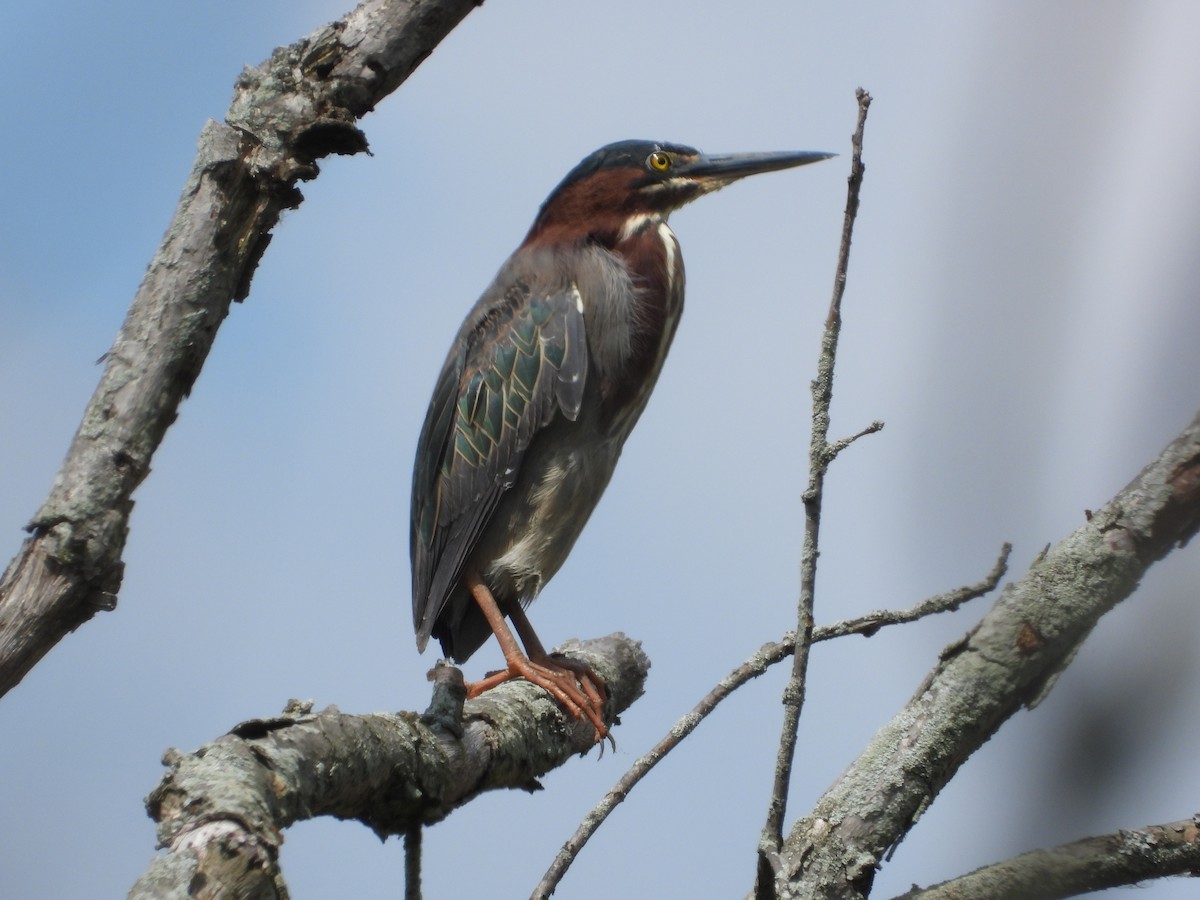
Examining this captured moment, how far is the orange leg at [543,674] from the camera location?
396 centimetres

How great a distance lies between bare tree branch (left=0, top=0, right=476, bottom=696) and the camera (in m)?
1.95

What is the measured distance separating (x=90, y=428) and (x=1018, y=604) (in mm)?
1515

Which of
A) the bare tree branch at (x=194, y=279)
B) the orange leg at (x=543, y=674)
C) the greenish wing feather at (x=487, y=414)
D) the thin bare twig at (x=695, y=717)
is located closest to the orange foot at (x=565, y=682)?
the orange leg at (x=543, y=674)

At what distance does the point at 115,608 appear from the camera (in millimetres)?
2008

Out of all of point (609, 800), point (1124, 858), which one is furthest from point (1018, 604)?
point (609, 800)

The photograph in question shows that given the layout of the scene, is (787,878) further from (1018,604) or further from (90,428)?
(90,428)

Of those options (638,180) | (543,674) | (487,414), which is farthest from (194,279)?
(638,180)

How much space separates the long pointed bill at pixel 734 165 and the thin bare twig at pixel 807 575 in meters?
3.02

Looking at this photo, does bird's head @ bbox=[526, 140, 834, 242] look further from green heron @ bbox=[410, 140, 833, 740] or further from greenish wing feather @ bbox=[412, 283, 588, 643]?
greenish wing feather @ bbox=[412, 283, 588, 643]

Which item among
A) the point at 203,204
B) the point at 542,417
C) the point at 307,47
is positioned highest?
the point at 542,417

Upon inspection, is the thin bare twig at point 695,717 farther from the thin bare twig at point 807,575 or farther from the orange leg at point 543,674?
the orange leg at point 543,674

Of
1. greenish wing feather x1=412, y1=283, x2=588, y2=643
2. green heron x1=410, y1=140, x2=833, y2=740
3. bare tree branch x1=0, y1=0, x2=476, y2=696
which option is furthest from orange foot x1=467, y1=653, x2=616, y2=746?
bare tree branch x1=0, y1=0, x2=476, y2=696

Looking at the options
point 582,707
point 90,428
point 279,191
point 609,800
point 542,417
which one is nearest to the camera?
point 90,428

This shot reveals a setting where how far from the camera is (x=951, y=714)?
230cm
